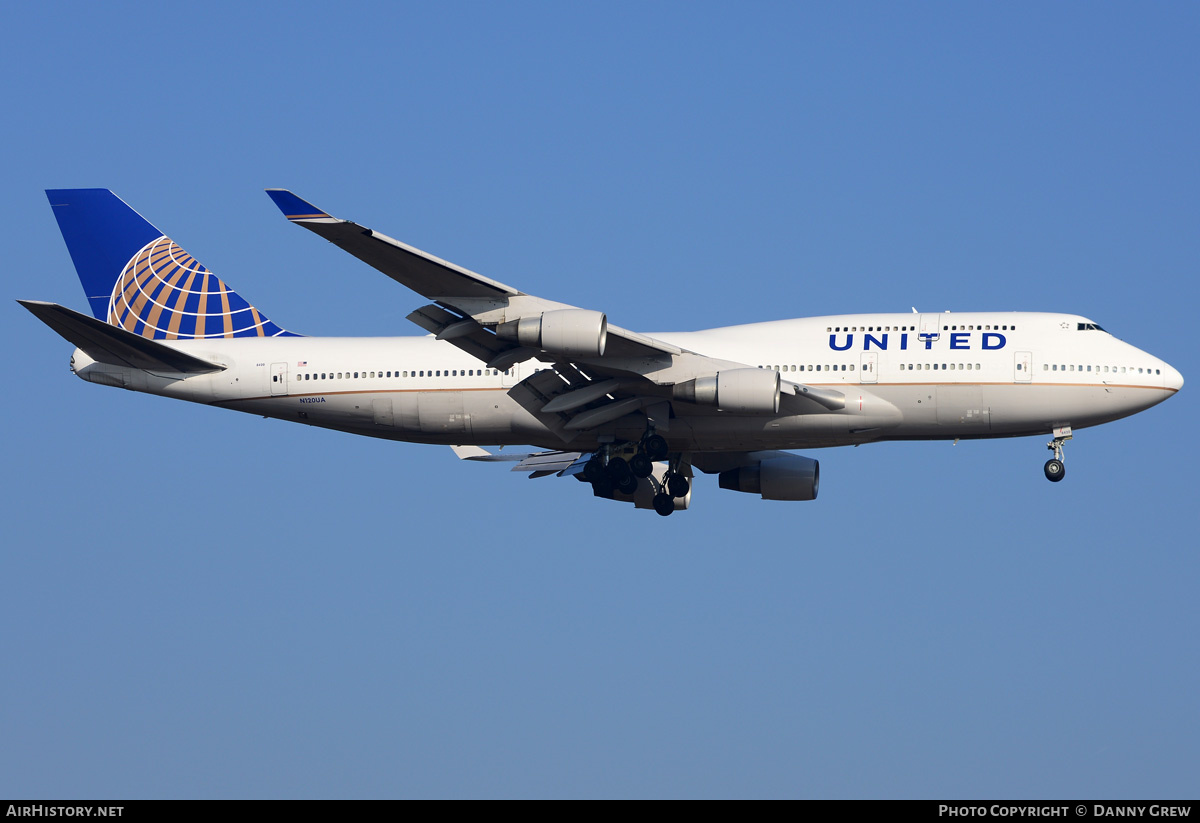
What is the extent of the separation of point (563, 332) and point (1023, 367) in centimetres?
1229

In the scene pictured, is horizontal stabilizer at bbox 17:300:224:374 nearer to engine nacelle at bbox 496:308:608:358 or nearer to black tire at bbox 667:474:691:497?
engine nacelle at bbox 496:308:608:358

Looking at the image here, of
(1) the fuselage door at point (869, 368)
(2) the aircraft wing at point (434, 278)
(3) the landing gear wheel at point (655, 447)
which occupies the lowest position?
(3) the landing gear wheel at point (655, 447)

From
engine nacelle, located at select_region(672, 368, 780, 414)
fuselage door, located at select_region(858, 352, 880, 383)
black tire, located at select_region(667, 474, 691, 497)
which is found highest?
fuselage door, located at select_region(858, 352, 880, 383)

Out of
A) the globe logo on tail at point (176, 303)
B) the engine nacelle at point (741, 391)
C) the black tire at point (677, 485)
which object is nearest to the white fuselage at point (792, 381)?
the globe logo on tail at point (176, 303)

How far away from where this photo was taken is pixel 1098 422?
38594 mm

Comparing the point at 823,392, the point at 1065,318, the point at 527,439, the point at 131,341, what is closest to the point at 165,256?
the point at 131,341

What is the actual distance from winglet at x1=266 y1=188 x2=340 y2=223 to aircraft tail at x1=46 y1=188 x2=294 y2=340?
11460 millimetres

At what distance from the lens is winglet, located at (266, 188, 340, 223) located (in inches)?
1248

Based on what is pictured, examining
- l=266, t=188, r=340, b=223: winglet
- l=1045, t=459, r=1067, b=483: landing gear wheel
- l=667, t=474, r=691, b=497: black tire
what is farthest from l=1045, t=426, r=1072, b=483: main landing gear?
l=266, t=188, r=340, b=223: winglet

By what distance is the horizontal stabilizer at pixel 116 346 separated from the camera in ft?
123

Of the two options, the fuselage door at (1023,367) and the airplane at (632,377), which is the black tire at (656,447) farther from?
the fuselage door at (1023,367)

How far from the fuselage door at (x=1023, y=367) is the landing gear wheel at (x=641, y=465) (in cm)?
984
